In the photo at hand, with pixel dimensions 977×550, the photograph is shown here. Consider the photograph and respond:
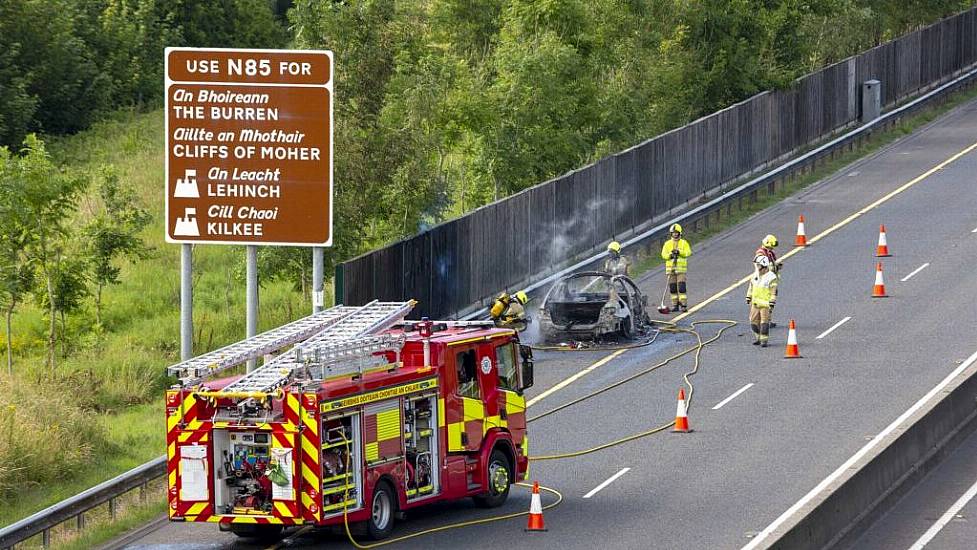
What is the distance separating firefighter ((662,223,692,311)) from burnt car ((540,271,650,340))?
1.93 meters

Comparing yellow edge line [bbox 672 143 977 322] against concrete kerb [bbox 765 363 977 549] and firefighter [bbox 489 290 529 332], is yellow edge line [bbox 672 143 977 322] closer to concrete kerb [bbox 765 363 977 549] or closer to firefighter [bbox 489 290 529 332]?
firefighter [bbox 489 290 529 332]

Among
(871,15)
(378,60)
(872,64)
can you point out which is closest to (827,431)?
(378,60)

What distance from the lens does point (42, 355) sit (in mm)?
30875

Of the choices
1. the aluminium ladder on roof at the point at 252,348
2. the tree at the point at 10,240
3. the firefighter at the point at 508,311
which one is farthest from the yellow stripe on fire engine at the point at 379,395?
the tree at the point at 10,240

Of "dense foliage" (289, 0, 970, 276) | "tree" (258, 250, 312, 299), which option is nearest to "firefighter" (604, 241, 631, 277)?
"dense foliage" (289, 0, 970, 276)

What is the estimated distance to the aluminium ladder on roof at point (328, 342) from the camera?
1739 cm

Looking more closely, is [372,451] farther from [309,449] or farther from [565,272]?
[565,272]

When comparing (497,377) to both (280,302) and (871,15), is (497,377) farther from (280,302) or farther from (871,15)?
(871,15)

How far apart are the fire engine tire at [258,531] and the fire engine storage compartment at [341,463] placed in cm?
117

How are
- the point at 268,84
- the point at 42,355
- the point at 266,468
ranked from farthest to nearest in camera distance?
the point at 42,355, the point at 268,84, the point at 266,468

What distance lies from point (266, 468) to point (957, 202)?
2895 centimetres

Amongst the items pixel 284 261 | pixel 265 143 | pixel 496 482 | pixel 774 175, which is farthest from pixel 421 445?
pixel 774 175

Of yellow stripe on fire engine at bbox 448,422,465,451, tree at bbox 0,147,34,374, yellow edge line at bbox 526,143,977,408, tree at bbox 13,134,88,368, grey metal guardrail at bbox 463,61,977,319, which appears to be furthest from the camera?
grey metal guardrail at bbox 463,61,977,319

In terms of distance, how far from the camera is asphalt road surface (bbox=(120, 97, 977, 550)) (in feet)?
62.6
